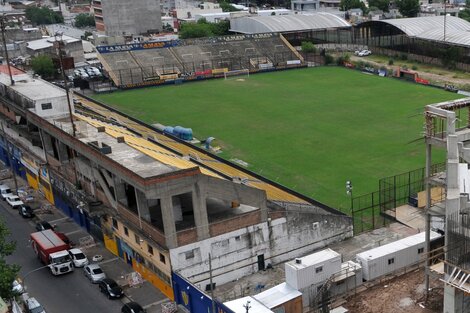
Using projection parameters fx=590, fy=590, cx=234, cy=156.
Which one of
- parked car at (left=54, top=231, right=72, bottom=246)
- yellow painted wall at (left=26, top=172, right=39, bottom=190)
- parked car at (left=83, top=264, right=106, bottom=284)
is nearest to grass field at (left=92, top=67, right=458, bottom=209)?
parked car at (left=83, top=264, right=106, bottom=284)

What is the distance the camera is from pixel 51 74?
10700 centimetres

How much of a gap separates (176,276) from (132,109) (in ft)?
173

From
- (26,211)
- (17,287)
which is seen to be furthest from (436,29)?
(17,287)

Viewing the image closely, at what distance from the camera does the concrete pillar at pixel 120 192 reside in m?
40.0

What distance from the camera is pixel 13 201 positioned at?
51656 mm

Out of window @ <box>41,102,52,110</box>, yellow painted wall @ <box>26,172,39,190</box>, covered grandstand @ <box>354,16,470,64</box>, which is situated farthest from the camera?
covered grandstand @ <box>354,16,470,64</box>

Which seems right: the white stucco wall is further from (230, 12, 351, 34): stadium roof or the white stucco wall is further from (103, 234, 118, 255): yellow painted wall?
(230, 12, 351, 34): stadium roof

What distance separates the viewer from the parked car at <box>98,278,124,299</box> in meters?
35.7

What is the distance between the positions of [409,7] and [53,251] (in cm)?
14356

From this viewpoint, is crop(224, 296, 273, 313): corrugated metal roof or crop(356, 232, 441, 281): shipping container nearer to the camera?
crop(224, 296, 273, 313): corrugated metal roof

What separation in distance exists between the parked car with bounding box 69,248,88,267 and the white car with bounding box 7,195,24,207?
12956 millimetres

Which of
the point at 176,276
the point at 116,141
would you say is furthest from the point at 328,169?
the point at 176,276

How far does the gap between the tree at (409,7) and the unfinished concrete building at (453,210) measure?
460ft

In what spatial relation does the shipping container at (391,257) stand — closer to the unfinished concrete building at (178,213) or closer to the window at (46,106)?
the unfinished concrete building at (178,213)
